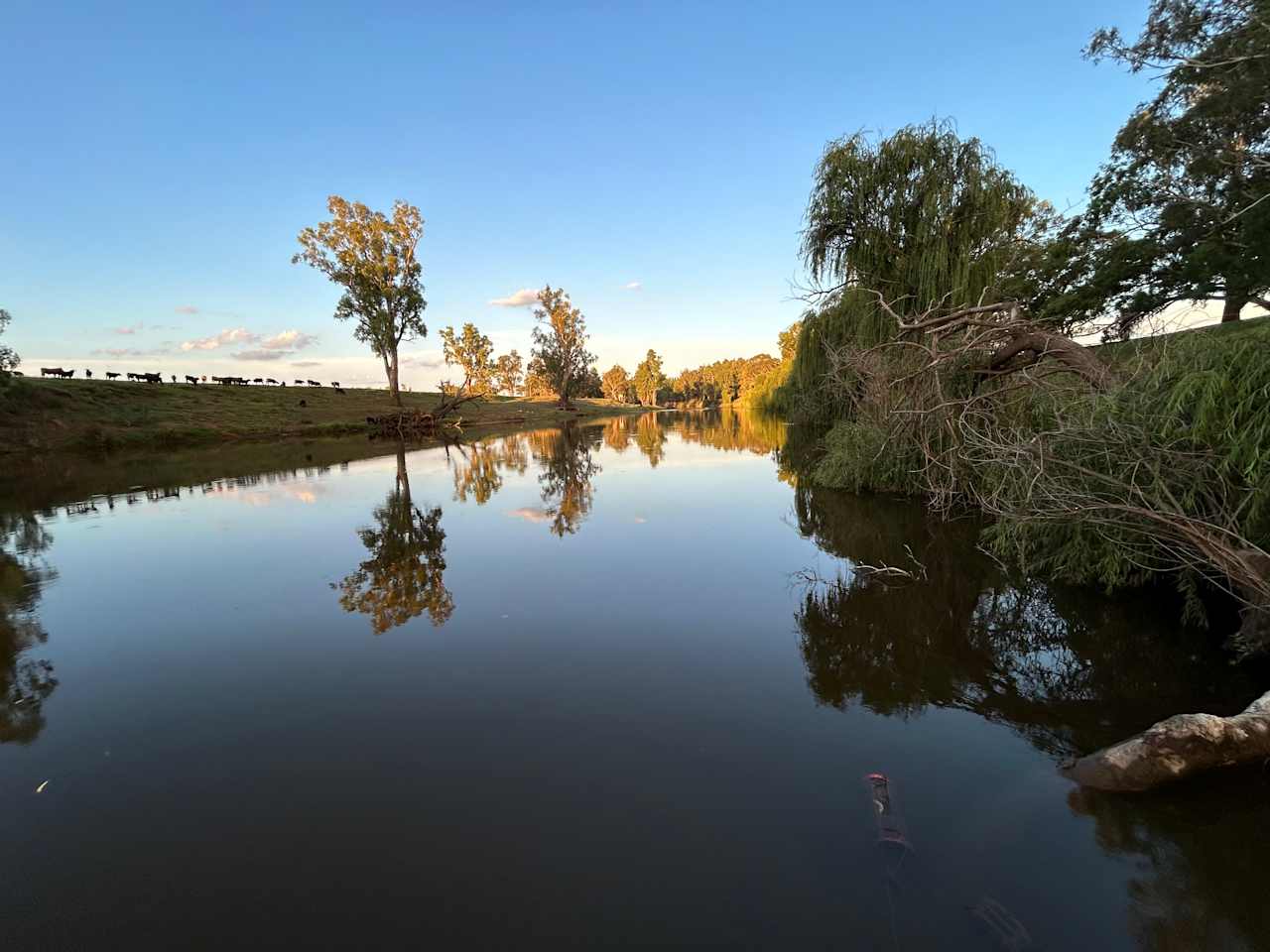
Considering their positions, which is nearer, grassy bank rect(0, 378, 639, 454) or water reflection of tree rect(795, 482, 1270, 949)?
water reflection of tree rect(795, 482, 1270, 949)

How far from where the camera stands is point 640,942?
7.79 feet

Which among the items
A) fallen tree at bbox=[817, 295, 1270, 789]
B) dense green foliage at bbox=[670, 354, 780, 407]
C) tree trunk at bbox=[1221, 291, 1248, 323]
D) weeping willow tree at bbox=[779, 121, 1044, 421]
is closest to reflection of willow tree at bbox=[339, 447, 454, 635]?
fallen tree at bbox=[817, 295, 1270, 789]

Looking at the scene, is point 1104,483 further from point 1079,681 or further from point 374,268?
point 374,268

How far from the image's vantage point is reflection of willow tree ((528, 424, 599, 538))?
1154 centimetres

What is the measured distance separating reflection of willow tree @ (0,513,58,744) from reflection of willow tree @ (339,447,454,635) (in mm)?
2588

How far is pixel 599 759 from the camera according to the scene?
3668 mm

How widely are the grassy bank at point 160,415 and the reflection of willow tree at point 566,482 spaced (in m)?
20.2

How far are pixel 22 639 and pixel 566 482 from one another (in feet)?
38.4

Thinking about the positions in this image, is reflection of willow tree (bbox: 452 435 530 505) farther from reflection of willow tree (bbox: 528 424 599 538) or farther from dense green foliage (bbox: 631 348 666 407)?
dense green foliage (bbox: 631 348 666 407)

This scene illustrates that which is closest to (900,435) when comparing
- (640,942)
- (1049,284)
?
(640,942)

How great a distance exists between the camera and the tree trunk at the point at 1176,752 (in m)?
3.14

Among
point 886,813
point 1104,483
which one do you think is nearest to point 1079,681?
point 1104,483

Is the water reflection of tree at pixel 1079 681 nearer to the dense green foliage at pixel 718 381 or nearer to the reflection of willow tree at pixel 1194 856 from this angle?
the reflection of willow tree at pixel 1194 856

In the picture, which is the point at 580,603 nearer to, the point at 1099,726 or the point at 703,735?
the point at 703,735
